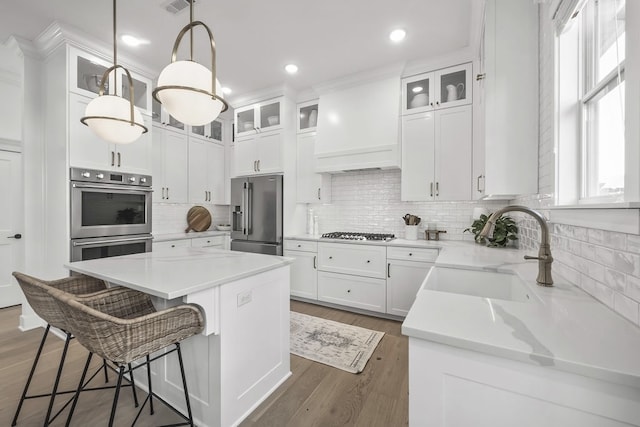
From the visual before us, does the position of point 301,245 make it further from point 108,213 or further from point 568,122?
point 568,122

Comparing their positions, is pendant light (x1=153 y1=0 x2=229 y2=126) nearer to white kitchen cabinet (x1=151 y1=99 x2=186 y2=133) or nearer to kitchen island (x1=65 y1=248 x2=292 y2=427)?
kitchen island (x1=65 y1=248 x2=292 y2=427)

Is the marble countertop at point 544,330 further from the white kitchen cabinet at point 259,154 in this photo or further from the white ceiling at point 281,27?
the white kitchen cabinet at point 259,154

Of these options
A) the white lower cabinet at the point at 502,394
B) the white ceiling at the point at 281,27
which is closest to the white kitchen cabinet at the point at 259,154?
the white ceiling at the point at 281,27

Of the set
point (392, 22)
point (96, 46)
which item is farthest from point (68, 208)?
point (392, 22)

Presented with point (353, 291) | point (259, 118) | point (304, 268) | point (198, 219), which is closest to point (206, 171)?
point (198, 219)

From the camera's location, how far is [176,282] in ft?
4.49

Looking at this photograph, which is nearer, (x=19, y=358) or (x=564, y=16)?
(x=564, y=16)

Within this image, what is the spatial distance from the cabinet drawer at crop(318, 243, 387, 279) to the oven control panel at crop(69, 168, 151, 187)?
2187 millimetres

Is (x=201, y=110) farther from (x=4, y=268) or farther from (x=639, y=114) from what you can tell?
(x=4, y=268)

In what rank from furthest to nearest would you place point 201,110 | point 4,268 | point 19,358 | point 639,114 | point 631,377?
point 4,268 < point 19,358 < point 201,110 < point 639,114 < point 631,377

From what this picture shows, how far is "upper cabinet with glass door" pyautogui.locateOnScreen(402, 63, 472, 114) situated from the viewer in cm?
291

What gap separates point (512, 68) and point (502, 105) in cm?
24

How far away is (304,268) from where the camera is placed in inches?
141

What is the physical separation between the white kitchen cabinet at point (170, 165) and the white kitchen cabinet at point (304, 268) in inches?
71.1
